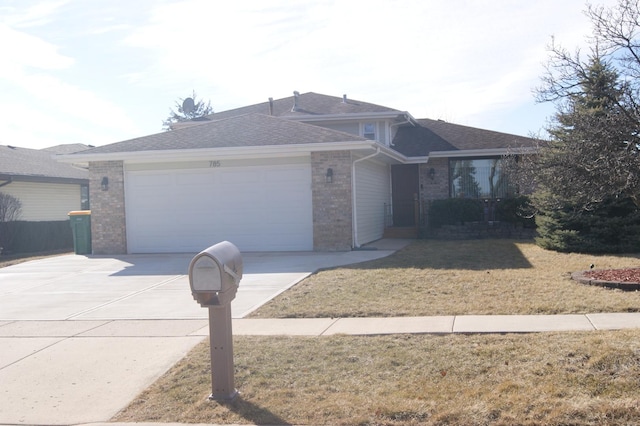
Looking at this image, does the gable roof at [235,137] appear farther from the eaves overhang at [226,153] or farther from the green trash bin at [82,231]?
the green trash bin at [82,231]

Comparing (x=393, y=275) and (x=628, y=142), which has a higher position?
(x=628, y=142)

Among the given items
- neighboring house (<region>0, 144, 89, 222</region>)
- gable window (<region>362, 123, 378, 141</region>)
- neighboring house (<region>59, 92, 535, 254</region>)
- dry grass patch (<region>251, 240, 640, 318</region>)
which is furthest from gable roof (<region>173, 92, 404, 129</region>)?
dry grass patch (<region>251, 240, 640, 318</region>)

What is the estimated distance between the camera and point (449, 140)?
988 inches

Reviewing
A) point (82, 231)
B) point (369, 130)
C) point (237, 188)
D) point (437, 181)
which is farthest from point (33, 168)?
point (437, 181)

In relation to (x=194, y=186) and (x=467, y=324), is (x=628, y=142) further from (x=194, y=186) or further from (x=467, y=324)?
(x=194, y=186)

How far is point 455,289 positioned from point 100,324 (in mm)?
5739

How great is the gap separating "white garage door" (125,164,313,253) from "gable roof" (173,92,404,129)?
739 cm

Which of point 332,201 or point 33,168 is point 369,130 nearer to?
point 332,201

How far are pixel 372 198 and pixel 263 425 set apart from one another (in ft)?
52.3

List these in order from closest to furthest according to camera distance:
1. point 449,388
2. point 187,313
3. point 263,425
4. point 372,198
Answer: point 263,425
point 449,388
point 187,313
point 372,198

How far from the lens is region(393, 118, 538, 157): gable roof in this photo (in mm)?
23656

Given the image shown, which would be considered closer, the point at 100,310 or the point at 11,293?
the point at 100,310

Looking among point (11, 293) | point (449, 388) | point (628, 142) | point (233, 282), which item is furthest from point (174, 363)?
point (11, 293)

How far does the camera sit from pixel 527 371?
6051mm
